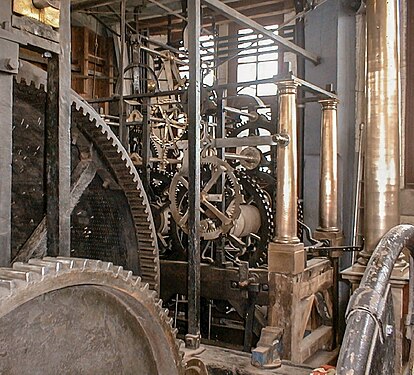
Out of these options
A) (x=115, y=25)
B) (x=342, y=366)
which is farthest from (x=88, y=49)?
(x=342, y=366)

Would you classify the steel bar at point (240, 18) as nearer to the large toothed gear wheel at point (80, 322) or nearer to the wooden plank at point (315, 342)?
the large toothed gear wheel at point (80, 322)

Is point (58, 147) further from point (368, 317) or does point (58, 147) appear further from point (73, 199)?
point (73, 199)

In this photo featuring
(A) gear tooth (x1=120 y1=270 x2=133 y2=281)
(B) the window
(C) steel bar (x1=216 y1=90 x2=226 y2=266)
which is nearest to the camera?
(A) gear tooth (x1=120 y1=270 x2=133 y2=281)

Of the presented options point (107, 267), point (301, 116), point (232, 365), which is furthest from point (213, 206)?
point (107, 267)

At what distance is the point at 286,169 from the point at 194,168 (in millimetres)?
1277

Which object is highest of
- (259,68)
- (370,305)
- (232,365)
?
(259,68)

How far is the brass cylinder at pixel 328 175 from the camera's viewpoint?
5289mm

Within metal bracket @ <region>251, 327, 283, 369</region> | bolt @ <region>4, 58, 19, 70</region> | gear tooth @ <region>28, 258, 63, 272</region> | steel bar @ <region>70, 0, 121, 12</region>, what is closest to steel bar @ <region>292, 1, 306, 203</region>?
metal bracket @ <region>251, 327, 283, 369</region>

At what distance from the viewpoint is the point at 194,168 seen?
3062mm

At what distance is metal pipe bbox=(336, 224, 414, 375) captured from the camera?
1.05 m

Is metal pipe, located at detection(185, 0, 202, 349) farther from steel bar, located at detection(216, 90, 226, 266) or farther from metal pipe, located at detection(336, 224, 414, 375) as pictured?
metal pipe, located at detection(336, 224, 414, 375)

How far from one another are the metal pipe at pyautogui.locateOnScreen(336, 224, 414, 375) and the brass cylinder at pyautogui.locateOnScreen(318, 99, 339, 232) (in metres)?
3.86

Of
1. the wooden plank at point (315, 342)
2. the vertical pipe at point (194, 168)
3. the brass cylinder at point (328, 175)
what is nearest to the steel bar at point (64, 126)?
the vertical pipe at point (194, 168)

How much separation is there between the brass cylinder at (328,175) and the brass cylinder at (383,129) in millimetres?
1444
